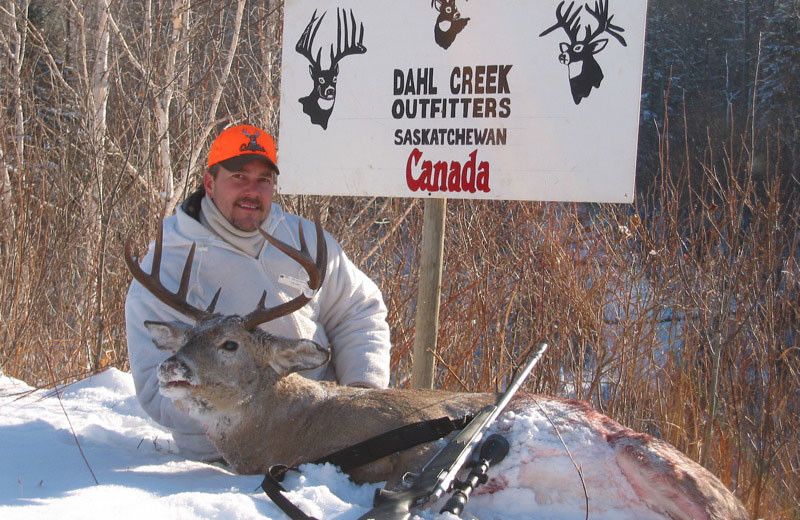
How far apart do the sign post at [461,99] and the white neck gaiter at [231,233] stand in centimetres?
37

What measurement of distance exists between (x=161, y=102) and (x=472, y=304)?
3.79 metres

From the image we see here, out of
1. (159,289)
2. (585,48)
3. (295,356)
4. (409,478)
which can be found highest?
(585,48)

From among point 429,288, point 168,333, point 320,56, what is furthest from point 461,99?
point 168,333

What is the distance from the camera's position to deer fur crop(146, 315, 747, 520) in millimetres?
2682

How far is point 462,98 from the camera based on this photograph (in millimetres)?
3559

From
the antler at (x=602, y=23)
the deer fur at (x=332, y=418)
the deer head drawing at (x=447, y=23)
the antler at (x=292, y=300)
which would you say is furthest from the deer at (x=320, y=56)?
the deer fur at (x=332, y=418)

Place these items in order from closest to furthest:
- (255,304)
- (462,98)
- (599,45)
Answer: (599,45)
(462,98)
(255,304)

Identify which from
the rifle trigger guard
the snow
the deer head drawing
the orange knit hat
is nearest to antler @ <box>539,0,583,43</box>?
the deer head drawing

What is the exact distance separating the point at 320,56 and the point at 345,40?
0.16 metres

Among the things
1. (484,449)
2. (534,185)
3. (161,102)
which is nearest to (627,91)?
(534,185)

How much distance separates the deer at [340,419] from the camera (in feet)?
8.73

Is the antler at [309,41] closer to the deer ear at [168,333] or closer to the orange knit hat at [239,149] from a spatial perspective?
the orange knit hat at [239,149]

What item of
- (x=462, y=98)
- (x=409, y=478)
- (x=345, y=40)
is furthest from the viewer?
(x=345, y=40)

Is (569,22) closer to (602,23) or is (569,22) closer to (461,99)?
(602,23)
